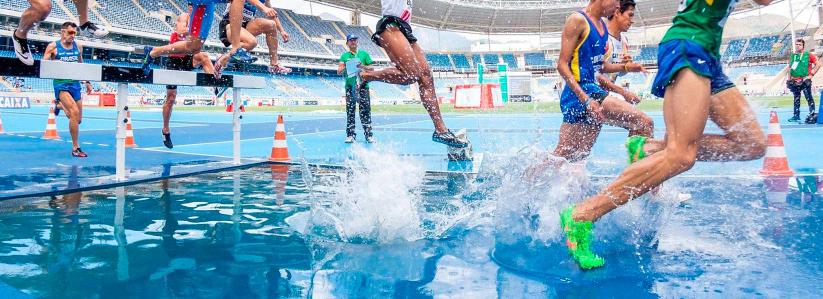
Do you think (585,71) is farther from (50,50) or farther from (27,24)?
(50,50)

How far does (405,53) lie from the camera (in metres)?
4.57

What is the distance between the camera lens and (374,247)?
3410 millimetres

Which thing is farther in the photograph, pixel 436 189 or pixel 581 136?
pixel 436 189

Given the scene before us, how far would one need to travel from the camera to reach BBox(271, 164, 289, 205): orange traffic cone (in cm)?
518

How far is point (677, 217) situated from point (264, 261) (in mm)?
2969

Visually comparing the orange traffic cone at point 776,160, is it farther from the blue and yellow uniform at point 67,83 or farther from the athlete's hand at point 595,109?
the blue and yellow uniform at point 67,83

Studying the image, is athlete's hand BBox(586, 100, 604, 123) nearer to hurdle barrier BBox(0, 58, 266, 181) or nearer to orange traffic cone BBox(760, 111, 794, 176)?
orange traffic cone BBox(760, 111, 794, 176)

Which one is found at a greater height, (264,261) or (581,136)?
(581,136)

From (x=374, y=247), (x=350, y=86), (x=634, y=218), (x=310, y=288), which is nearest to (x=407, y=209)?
(x=374, y=247)

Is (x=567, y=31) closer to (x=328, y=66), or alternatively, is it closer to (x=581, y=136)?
(x=581, y=136)

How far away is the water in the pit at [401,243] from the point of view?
263 cm

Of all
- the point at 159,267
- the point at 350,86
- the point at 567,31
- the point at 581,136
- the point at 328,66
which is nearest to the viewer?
the point at 159,267

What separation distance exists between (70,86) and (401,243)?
735 centimetres

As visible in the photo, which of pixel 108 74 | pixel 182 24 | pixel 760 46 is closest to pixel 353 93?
pixel 182 24
